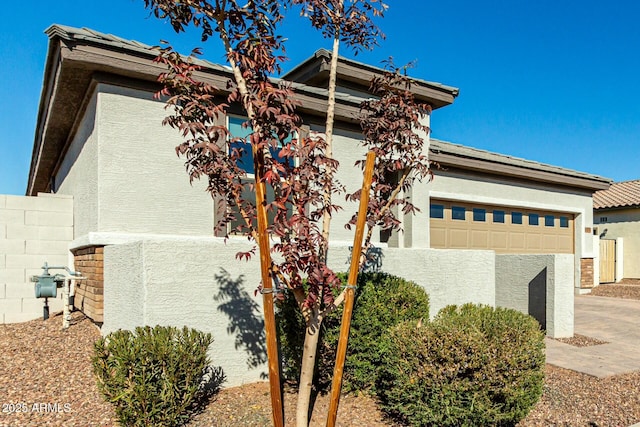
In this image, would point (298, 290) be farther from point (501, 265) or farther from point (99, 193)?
point (501, 265)

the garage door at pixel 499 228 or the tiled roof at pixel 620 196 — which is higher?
the tiled roof at pixel 620 196

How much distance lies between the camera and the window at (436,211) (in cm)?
1124

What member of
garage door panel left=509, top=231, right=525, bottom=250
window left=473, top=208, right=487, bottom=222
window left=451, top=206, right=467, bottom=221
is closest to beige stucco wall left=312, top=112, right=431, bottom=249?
window left=451, top=206, right=467, bottom=221

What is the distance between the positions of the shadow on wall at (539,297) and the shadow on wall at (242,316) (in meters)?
6.12

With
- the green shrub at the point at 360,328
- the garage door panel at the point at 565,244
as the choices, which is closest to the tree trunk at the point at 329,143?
the green shrub at the point at 360,328

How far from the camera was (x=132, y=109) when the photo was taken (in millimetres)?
6363

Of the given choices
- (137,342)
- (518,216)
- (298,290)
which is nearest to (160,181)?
(137,342)

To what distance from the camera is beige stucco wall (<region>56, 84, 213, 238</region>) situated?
20.0 ft

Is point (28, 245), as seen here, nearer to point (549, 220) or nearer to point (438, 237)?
point (438, 237)

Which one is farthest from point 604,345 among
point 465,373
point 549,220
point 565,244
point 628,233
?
point 628,233

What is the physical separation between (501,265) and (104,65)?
8.79 m

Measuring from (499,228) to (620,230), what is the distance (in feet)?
38.0

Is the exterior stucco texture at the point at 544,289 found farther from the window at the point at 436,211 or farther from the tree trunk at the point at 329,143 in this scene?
the tree trunk at the point at 329,143

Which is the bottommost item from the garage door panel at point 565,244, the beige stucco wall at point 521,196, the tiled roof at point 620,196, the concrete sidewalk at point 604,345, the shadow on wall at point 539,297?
the concrete sidewalk at point 604,345
